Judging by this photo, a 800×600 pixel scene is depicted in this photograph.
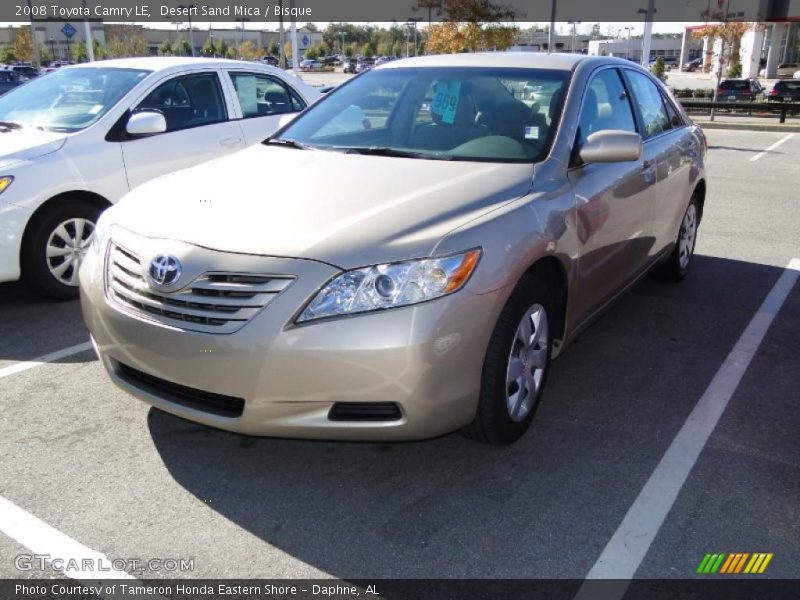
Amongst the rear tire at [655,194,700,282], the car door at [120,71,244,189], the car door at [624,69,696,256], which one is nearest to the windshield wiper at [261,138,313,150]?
the car door at [120,71,244,189]

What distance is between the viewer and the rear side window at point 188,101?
5.92 metres

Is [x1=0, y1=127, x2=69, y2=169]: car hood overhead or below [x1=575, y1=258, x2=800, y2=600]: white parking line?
overhead

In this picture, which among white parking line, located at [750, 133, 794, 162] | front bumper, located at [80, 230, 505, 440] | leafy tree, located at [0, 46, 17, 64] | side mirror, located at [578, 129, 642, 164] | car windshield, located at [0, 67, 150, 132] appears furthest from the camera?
leafy tree, located at [0, 46, 17, 64]

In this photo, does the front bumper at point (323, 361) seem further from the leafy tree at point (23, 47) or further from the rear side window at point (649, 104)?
the leafy tree at point (23, 47)

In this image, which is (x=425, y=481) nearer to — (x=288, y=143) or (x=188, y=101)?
(x=288, y=143)

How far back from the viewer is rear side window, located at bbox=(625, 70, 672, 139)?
187 inches

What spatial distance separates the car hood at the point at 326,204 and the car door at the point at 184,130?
6.86 ft

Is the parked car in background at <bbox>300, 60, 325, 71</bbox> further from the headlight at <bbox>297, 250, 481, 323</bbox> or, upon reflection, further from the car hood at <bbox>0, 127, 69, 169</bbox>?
the headlight at <bbox>297, 250, 481, 323</bbox>

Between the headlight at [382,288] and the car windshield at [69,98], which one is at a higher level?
the car windshield at [69,98]

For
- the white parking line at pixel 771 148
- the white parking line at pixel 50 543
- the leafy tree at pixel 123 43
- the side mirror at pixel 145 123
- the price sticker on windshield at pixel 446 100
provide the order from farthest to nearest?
the leafy tree at pixel 123 43 < the white parking line at pixel 771 148 < the side mirror at pixel 145 123 < the price sticker on windshield at pixel 446 100 < the white parking line at pixel 50 543

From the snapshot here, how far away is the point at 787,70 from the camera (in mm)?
55781

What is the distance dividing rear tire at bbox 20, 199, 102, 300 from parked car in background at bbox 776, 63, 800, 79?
61.0 metres

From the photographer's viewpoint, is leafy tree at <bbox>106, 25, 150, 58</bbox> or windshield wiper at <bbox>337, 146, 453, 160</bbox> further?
leafy tree at <bbox>106, 25, 150, 58</bbox>

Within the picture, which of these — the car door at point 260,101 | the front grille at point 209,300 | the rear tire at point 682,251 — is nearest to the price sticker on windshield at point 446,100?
the front grille at point 209,300
